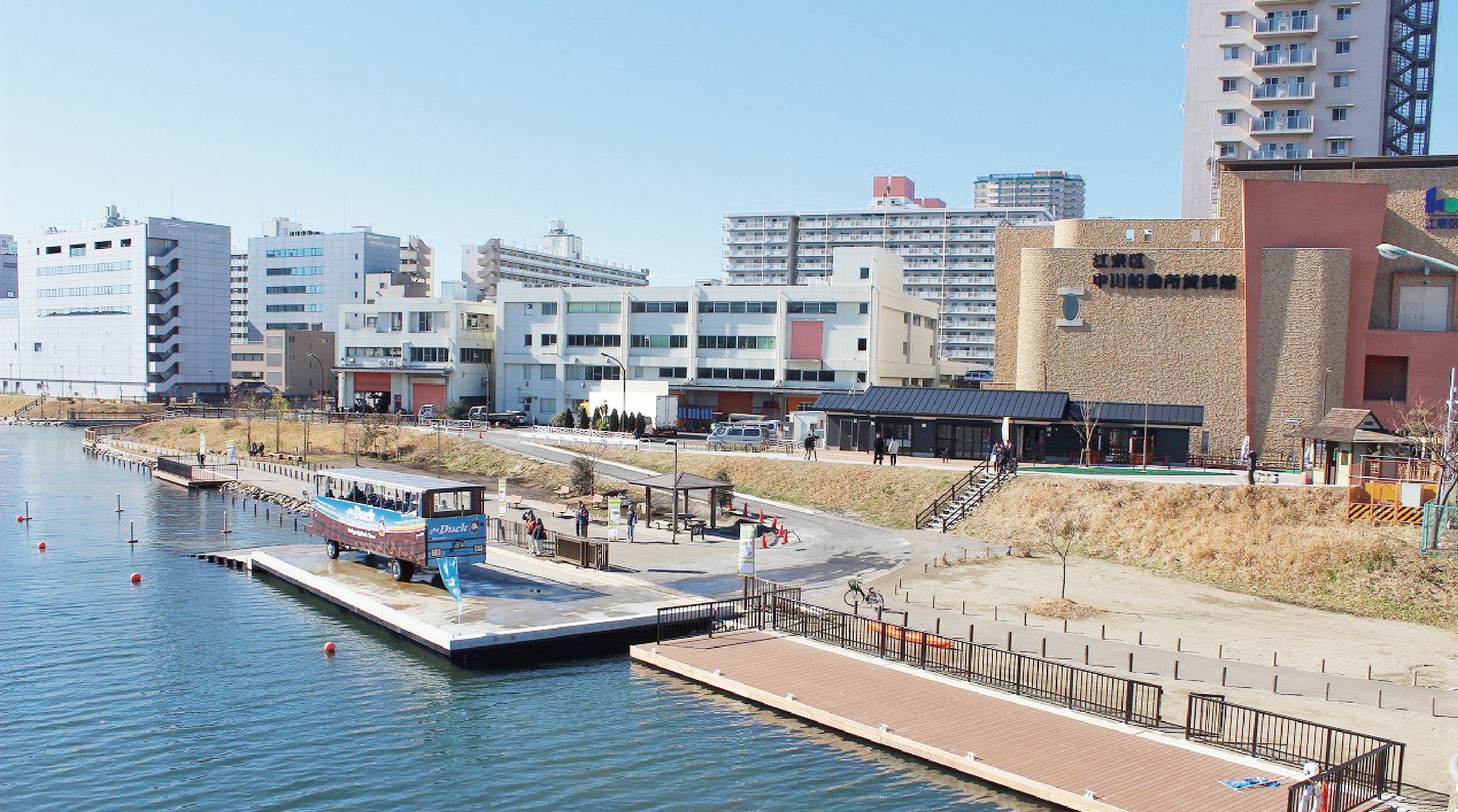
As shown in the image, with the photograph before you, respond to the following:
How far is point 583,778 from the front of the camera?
2402 centimetres

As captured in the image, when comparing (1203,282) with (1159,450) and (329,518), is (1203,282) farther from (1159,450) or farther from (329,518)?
(329,518)

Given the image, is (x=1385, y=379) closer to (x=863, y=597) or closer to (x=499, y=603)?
(x=863, y=597)

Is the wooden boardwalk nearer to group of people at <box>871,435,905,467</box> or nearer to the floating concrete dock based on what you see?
the floating concrete dock

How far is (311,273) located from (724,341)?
354ft

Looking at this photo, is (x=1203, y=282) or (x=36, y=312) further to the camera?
(x=36, y=312)

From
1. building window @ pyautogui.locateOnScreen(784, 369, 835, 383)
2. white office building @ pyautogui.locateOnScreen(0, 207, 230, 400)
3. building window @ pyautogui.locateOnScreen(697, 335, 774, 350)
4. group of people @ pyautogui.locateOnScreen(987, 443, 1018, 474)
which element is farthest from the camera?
white office building @ pyautogui.locateOnScreen(0, 207, 230, 400)

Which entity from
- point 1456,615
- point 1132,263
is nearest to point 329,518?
point 1456,615

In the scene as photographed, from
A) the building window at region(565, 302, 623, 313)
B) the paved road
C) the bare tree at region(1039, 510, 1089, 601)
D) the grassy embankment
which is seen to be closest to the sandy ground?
the paved road

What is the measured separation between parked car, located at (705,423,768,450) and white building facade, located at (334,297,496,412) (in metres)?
44.2

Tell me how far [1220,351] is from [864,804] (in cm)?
5976

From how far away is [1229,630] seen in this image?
1414 inches

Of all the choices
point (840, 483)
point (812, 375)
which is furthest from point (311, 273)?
point (840, 483)

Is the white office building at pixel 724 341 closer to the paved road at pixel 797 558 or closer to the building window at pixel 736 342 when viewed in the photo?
the building window at pixel 736 342

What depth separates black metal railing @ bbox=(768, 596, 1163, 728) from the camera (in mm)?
26734
